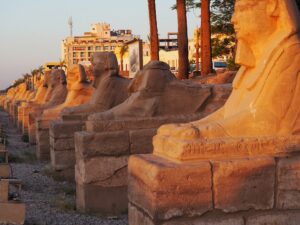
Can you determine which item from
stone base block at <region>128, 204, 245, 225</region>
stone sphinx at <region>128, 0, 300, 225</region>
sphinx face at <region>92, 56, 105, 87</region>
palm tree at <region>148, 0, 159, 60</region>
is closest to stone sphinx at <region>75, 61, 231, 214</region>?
sphinx face at <region>92, 56, 105, 87</region>

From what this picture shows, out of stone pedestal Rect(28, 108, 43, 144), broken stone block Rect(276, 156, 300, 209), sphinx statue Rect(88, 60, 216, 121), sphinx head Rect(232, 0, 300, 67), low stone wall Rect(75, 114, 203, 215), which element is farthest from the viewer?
stone pedestal Rect(28, 108, 43, 144)

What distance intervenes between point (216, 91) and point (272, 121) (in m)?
3.24

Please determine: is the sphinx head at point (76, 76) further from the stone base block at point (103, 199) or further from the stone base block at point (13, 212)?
the stone base block at point (13, 212)

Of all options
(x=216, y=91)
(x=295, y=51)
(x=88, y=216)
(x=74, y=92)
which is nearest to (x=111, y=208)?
(x=88, y=216)

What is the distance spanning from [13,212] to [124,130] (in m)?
1.73

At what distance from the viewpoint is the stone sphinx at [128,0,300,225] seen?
145 inches

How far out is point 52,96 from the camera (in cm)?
1416

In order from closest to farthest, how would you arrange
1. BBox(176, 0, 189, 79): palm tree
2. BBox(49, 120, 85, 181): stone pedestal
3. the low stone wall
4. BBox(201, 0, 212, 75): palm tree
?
the low stone wall
BBox(49, 120, 85, 181): stone pedestal
BBox(201, 0, 212, 75): palm tree
BBox(176, 0, 189, 79): palm tree

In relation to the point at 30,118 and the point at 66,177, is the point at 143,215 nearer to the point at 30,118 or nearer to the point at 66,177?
the point at 66,177

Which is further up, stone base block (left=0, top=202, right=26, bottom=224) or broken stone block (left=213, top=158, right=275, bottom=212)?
broken stone block (left=213, top=158, right=275, bottom=212)

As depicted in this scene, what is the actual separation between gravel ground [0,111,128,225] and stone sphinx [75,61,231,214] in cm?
30

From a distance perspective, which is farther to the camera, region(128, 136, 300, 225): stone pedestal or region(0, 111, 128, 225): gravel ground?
region(0, 111, 128, 225): gravel ground

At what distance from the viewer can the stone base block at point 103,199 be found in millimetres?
6926

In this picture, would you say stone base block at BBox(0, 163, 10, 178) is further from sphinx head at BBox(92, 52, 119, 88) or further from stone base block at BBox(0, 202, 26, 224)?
sphinx head at BBox(92, 52, 119, 88)
